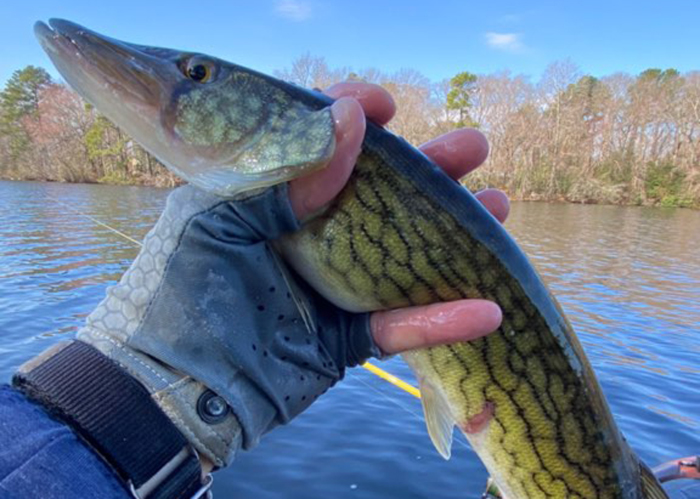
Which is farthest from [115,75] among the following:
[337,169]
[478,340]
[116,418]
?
[478,340]

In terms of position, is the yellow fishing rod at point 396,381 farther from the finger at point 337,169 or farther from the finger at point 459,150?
the finger at point 337,169

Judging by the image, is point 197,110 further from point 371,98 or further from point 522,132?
point 522,132

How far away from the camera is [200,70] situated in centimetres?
189

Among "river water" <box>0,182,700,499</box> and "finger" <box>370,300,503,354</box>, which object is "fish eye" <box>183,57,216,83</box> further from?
"river water" <box>0,182,700,499</box>

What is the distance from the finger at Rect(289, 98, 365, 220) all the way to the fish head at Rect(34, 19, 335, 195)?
5cm

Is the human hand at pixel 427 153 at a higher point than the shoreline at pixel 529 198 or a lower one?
higher

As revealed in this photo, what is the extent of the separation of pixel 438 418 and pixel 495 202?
106 cm

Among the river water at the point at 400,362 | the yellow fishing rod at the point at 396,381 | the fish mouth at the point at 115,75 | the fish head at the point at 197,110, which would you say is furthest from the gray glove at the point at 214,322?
the yellow fishing rod at the point at 396,381

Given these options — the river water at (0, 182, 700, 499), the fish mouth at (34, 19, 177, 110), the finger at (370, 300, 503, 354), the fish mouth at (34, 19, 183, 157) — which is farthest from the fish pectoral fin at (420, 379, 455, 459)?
the river water at (0, 182, 700, 499)

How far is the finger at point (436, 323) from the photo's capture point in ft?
6.23

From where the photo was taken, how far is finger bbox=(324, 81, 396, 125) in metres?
2.00

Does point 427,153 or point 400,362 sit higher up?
point 427,153

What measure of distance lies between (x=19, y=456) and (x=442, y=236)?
1.45 meters

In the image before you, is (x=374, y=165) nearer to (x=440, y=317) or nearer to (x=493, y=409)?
(x=440, y=317)
